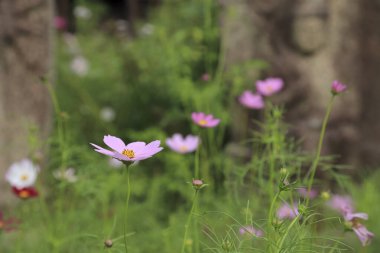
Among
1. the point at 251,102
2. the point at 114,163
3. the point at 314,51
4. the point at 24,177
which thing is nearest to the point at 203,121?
the point at 251,102

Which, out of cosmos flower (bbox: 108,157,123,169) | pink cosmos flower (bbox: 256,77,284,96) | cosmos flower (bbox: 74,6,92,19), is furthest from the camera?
cosmos flower (bbox: 74,6,92,19)

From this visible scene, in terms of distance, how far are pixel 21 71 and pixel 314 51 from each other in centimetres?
141

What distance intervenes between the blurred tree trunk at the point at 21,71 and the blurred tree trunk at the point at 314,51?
913 mm

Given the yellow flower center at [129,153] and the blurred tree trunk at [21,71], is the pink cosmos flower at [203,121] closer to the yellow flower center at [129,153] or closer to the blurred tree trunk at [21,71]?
the yellow flower center at [129,153]

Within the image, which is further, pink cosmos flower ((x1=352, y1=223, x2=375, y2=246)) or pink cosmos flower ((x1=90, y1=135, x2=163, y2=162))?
pink cosmos flower ((x1=352, y1=223, x2=375, y2=246))

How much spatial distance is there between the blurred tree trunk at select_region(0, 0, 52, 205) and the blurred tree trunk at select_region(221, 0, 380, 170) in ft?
3.00

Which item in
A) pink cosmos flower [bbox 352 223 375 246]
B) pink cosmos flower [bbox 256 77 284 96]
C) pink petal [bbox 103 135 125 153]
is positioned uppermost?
pink petal [bbox 103 135 125 153]

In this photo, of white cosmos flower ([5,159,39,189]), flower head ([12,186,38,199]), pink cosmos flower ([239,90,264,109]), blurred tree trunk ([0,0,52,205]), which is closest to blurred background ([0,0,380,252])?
blurred tree trunk ([0,0,52,205])

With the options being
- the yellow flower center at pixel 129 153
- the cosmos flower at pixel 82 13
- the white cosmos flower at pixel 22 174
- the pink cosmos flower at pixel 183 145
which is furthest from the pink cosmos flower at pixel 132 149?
the cosmos flower at pixel 82 13

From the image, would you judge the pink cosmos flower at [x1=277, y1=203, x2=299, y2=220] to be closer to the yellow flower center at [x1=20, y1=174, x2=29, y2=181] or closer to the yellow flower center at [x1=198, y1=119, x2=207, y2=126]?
the yellow flower center at [x1=198, y1=119, x2=207, y2=126]

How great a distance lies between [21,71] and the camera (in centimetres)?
293

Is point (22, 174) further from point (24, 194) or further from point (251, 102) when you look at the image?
point (251, 102)

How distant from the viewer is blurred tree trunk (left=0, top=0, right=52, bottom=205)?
113 inches

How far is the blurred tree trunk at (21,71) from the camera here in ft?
9.45
